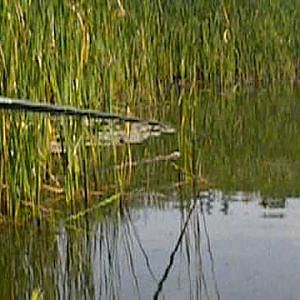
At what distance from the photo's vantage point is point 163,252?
10.8 feet

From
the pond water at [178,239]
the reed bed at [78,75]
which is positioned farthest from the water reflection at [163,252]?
the reed bed at [78,75]

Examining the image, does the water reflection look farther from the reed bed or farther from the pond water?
the reed bed

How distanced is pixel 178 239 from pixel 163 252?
18cm

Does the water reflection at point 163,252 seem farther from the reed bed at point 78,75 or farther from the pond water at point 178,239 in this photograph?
the reed bed at point 78,75

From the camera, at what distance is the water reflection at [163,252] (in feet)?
9.62

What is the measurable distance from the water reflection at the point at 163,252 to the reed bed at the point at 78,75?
0.65ft

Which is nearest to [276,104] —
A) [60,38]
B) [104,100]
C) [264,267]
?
[104,100]

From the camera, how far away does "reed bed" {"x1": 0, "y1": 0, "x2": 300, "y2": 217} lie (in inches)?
137

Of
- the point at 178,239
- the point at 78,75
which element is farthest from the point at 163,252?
the point at 78,75

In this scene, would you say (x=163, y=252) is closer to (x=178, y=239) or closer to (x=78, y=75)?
(x=178, y=239)

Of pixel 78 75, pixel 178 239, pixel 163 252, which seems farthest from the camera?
pixel 78 75

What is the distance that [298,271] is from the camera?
3053mm

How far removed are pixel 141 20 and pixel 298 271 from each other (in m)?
3.31

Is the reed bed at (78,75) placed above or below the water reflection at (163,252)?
above
